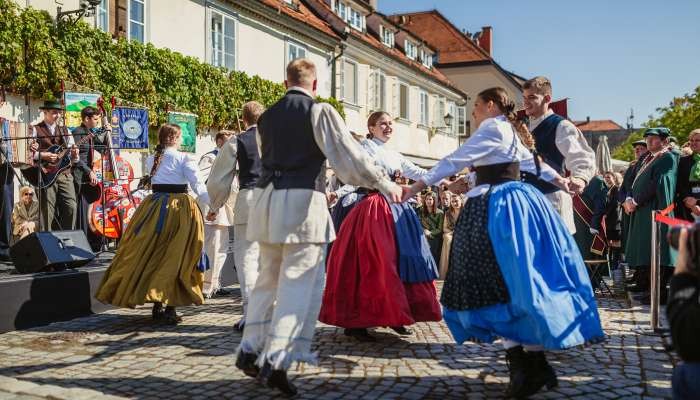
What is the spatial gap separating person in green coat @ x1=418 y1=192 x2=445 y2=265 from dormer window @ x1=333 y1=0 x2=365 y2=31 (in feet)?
49.8

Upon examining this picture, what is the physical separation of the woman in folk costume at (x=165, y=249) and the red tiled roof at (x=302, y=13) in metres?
13.3

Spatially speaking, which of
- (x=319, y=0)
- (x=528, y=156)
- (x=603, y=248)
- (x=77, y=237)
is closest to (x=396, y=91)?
(x=319, y=0)

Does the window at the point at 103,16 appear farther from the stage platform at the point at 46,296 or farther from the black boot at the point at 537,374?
the black boot at the point at 537,374

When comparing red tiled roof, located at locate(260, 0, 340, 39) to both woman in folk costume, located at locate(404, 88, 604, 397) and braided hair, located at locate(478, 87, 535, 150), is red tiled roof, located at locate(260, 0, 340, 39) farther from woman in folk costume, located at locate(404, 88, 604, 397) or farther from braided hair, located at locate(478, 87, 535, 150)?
woman in folk costume, located at locate(404, 88, 604, 397)

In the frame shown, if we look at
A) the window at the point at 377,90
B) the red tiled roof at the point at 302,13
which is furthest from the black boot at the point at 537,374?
the window at the point at 377,90

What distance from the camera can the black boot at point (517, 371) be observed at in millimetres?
3795

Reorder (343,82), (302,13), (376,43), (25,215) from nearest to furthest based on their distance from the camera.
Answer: (25,215)
(302,13)
(343,82)
(376,43)

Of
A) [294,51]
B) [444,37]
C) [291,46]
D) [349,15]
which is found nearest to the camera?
[291,46]

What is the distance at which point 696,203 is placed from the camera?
25.5ft

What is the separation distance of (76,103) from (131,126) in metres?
1.88

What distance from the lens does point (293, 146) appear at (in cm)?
403

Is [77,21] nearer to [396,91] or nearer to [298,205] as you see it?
[298,205]

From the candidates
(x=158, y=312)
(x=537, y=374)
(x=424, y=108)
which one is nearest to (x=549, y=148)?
(x=537, y=374)

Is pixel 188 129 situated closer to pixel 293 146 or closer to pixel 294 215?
pixel 293 146
